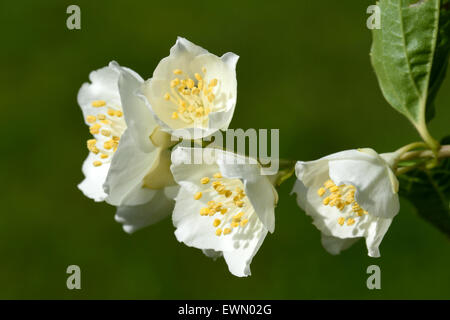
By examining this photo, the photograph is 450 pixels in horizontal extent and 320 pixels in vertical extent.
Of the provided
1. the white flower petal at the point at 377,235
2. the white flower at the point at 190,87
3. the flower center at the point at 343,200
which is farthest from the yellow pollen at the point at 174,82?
the white flower petal at the point at 377,235

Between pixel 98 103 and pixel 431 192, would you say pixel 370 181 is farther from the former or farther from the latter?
pixel 98 103

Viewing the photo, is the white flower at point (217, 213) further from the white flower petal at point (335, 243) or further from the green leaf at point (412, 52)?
the green leaf at point (412, 52)

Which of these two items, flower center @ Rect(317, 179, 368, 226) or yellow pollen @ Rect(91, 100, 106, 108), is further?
yellow pollen @ Rect(91, 100, 106, 108)

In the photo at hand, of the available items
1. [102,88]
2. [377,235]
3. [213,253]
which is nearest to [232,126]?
[102,88]

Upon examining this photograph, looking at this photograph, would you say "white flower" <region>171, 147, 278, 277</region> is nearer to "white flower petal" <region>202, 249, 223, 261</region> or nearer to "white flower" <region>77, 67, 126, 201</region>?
"white flower petal" <region>202, 249, 223, 261</region>

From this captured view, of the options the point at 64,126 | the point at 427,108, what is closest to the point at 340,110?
the point at 64,126

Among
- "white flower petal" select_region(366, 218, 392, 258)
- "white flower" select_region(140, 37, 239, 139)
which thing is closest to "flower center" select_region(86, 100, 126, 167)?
"white flower" select_region(140, 37, 239, 139)

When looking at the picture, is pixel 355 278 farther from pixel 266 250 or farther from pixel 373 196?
pixel 373 196
